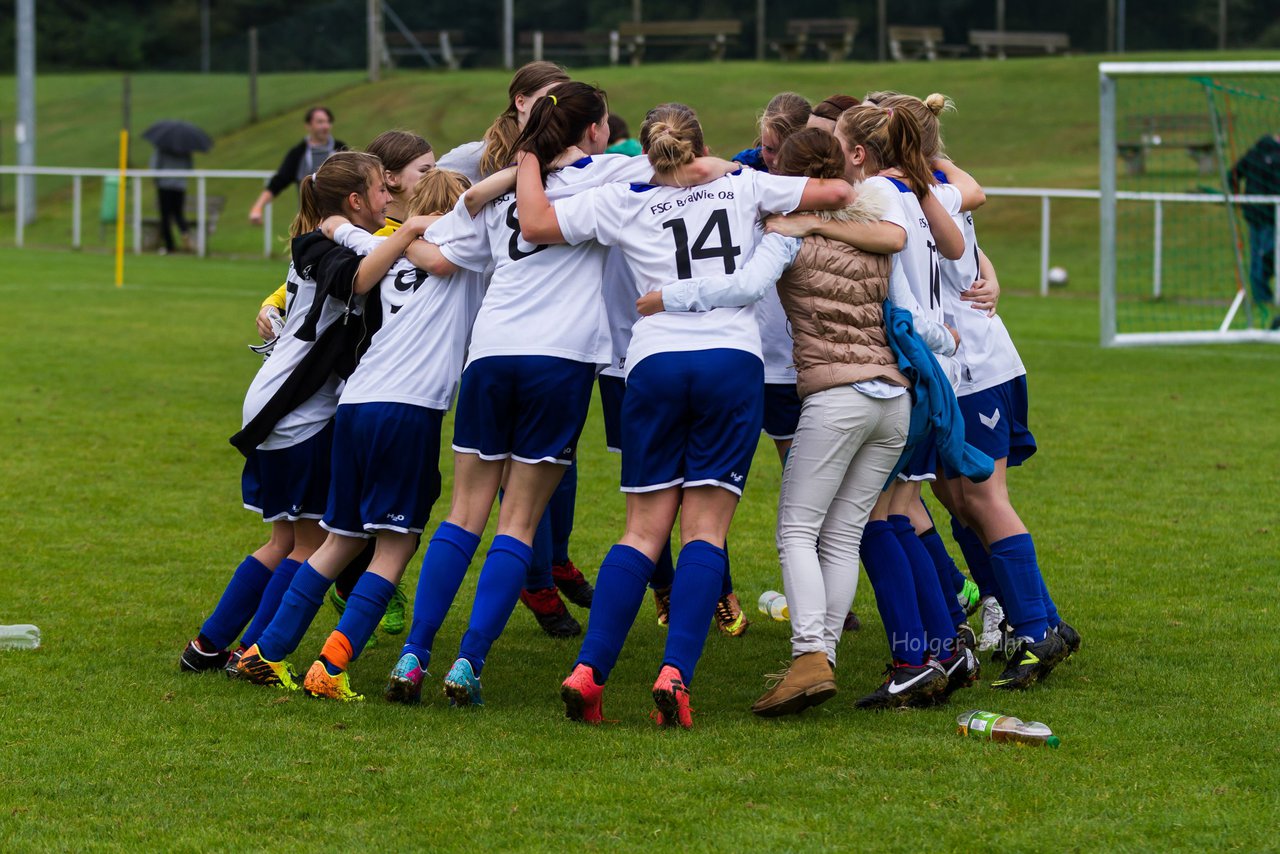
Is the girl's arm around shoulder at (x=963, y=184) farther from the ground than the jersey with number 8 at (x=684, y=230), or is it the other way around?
the girl's arm around shoulder at (x=963, y=184)

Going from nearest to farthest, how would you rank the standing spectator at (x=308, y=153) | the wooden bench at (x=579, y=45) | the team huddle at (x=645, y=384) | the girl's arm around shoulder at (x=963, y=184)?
1. the team huddle at (x=645, y=384)
2. the girl's arm around shoulder at (x=963, y=184)
3. the standing spectator at (x=308, y=153)
4. the wooden bench at (x=579, y=45)

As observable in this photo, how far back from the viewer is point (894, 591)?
4727 millimetres

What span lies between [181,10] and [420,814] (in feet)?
173

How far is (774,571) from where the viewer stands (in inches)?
261

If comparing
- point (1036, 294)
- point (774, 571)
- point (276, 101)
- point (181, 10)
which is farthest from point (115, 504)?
point (181, 10)

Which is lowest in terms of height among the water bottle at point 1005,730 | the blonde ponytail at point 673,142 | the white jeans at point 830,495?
the water bottle at point 1005,730

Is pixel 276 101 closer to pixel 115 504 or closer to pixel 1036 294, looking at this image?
pixel 1036 294

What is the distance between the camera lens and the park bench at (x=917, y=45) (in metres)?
40.2

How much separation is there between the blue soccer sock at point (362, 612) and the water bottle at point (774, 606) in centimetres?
172

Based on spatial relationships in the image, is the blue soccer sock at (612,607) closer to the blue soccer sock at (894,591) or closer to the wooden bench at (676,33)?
the blue soccer sock at (894,591)

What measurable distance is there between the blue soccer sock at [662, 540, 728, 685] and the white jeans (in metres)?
0.22

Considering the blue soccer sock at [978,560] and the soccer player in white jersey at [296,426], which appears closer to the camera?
the soccer player in white jersey at [296,426]

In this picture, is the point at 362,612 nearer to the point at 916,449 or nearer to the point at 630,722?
the point at 630,722

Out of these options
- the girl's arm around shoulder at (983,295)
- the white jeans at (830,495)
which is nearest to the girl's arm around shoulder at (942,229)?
the girl's arm around shoulder at (983,295)
